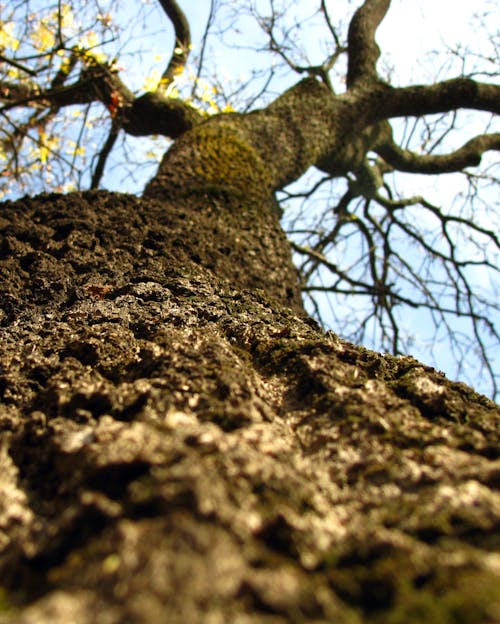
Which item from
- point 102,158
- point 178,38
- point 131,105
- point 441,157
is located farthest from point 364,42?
point 102,158

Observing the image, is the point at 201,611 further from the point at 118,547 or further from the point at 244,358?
the point at 244,358

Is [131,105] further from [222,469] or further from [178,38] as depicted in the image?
[222,469]

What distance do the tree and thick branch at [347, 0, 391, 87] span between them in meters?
3.35

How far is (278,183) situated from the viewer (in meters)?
3.22

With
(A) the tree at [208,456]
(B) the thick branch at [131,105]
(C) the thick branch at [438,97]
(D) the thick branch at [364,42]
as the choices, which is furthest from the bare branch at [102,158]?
(A) the tree at [208,456]

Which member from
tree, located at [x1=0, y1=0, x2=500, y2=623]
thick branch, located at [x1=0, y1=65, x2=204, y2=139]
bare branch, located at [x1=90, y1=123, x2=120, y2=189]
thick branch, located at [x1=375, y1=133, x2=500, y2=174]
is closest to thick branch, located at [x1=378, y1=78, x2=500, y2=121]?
thick branch, located at [x1=375, y1=133, x2=500, y2=174]

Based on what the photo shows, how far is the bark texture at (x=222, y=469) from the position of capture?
17.4 inches

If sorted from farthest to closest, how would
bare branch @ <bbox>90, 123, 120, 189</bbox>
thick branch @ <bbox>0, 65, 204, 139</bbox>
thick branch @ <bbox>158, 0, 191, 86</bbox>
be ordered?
thick branch @ <bbox>158, 0, 191, 86</bbox>
bare branch @ <bbox>90, 123, 120, 189</bbox>
thick branch @ <bbox>0, 65, 204, 139</bbox>

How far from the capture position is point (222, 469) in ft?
1.93

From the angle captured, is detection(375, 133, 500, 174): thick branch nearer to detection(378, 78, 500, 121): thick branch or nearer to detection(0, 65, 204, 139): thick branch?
detection(378, 78, 500, 121): thick branch

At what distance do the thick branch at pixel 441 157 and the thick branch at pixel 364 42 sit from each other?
0.87 metres

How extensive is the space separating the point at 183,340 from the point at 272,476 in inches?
19.9

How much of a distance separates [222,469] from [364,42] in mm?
4974

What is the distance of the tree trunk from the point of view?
1.46 feet
